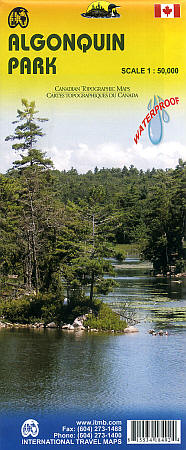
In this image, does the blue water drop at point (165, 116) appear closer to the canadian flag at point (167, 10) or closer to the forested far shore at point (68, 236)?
the canadian flag at point (167, 10)

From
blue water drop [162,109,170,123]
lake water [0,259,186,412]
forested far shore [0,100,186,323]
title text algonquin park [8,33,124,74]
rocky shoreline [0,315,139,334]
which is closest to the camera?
title text algonquin park [8,33,124,74]

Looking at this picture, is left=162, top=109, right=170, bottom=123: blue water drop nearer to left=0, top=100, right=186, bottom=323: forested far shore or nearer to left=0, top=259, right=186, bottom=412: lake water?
left=0, top=259, right=186, bottom=412: lake water

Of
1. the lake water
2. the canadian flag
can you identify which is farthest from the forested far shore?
the canadian flag

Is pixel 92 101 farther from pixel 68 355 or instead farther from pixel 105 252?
pixel 105 252

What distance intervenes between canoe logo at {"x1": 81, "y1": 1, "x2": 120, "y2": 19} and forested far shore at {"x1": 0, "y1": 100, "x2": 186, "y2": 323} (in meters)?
11.1

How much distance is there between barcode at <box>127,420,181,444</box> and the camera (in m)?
11.0

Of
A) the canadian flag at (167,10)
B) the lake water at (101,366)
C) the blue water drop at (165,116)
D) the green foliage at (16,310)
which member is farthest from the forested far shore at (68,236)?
the canadian flag at (167,10)

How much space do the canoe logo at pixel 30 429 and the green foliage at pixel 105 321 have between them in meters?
12.7

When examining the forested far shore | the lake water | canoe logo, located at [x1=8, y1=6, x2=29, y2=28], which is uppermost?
canoe logo, located at [x1=8, y1=6, x2=29, y2=28]

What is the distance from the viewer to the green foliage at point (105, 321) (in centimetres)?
2429

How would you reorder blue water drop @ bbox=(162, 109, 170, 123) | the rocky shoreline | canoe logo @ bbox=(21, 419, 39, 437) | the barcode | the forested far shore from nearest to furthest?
the barcode < canoe logo @ bbox=(21, 419, 39, 437) < blue water drop @ bbox=(162, 109, 170, 123) < the rocky shoreline < the forested far shore

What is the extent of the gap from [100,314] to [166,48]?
1465 centimetres

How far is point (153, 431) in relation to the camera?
36.6ft

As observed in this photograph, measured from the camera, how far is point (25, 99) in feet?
42.4
